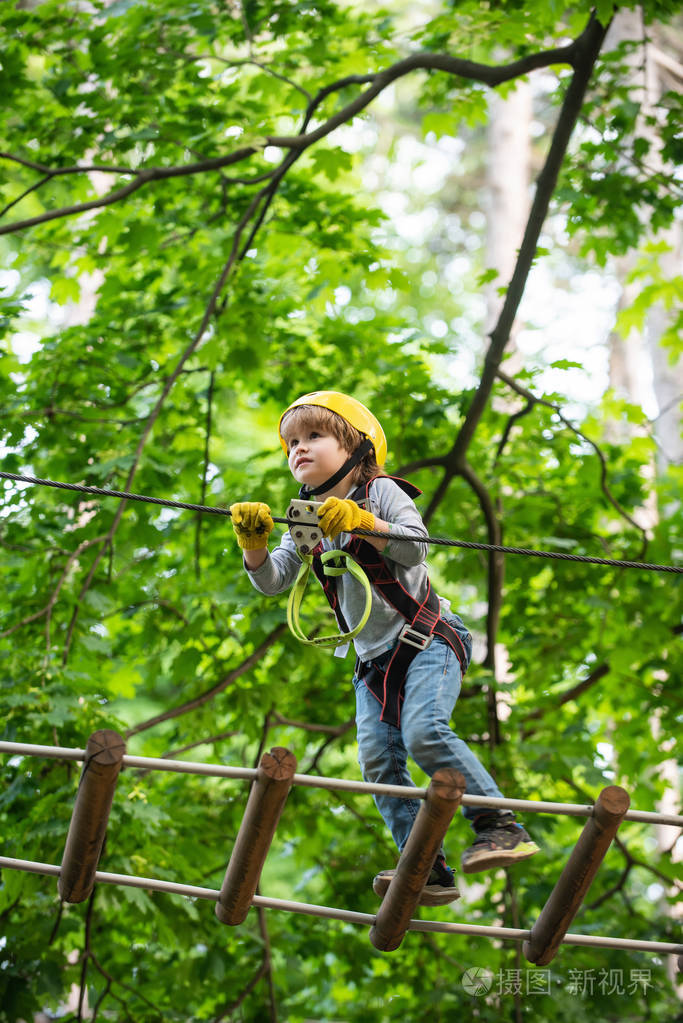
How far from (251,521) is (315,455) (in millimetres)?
289

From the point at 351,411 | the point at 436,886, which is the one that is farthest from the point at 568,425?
the point at 436,886

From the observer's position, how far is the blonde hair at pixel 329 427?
294 cm

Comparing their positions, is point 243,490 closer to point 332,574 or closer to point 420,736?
point 332,574

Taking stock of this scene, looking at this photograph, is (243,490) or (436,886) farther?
(243,490)

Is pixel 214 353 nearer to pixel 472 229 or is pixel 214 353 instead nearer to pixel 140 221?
pixel 140 221

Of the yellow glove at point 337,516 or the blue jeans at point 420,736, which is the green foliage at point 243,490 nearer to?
the blue jeans at point 420,736

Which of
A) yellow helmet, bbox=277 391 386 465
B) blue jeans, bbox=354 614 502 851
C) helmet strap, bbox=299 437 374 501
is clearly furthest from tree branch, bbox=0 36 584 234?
blue jeans, bbox=354 614 502 851

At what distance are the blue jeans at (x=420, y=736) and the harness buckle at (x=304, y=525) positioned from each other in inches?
15.0

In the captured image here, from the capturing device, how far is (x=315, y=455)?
2.92 m

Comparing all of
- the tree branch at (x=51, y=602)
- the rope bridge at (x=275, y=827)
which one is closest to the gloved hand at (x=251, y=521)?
Result: the rope bridge at (x=275, y=827)

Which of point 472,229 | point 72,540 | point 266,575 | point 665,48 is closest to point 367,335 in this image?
point 72,540

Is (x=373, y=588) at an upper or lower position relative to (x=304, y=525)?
lower

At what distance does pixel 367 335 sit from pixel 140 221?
1.38 m

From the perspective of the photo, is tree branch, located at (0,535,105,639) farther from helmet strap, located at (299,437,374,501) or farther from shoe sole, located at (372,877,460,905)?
shoe sole, located at (372,877,460,905)
